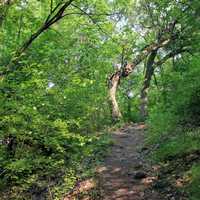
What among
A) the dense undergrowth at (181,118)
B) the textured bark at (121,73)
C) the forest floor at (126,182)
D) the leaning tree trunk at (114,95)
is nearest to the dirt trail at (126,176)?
the forest floor at (126,182)

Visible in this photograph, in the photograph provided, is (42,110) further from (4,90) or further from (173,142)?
(173,142)

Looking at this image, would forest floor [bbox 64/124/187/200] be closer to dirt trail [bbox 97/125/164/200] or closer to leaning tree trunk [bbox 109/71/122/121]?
dirt trail [bbox 97/125/164/200]

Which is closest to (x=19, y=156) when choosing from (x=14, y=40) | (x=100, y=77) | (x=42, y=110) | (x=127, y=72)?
(x=42, y=110)

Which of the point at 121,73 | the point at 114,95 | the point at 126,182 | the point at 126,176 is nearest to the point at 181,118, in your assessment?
the point at 126,176

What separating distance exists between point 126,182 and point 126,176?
0.50 metres

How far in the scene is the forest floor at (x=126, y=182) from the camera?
8766 millimetres

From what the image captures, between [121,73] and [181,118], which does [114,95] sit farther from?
[181,118]

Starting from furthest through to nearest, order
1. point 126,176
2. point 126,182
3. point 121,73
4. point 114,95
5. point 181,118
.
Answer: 1. point 121,73
2. point 114,95
3. point 181,118
4. point 126,176
5. point 126,182

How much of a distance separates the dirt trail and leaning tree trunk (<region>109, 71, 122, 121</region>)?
27.9ft

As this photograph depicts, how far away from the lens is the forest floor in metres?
8.77

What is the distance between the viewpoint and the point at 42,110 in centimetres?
980

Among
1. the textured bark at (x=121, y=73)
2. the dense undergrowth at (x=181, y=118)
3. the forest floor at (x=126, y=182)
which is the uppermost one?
the textured bark at (x=121, y=73)

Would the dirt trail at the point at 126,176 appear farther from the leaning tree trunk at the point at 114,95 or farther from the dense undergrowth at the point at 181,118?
the leaning tree trunk at the point at 114,95

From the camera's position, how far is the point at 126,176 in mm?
10273
